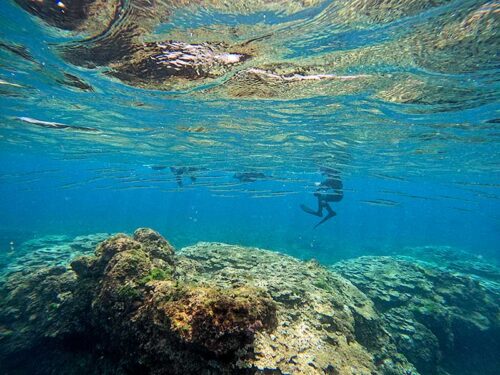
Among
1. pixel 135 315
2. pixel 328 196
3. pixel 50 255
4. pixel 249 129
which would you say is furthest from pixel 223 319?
pixel 328 196

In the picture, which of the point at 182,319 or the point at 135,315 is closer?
the point at 182,319

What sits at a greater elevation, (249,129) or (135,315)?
(249,129)

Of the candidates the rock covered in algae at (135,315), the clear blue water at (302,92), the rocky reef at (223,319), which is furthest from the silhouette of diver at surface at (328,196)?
the rock covered in algae at (135,315)

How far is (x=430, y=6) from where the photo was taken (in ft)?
20.7

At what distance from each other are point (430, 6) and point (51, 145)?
31756 millimetres

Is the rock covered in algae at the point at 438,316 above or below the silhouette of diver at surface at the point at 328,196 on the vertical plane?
below

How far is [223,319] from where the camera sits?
2.87 metres

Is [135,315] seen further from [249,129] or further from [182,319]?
[249,129]

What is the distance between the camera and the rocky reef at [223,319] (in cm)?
296

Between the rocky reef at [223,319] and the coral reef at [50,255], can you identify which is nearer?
the rocky reef at [223,319]

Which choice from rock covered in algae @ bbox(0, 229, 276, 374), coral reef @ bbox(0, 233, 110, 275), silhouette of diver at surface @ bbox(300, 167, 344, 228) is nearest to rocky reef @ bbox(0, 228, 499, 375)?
rock covered in algae @ bbox(0, 229, 276, 374)

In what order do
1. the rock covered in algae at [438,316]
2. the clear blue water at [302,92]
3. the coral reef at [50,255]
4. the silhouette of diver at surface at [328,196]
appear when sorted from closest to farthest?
1. the clear blue water at [302,92]
2. the rock covered in algae at [438,316]
3. the coral reef at [50,255]
4. the silhouette of diver at surface at [328,196]

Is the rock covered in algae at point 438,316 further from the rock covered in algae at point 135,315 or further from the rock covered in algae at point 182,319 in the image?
the rock covered in algae at point 135,315

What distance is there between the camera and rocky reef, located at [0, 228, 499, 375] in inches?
116
